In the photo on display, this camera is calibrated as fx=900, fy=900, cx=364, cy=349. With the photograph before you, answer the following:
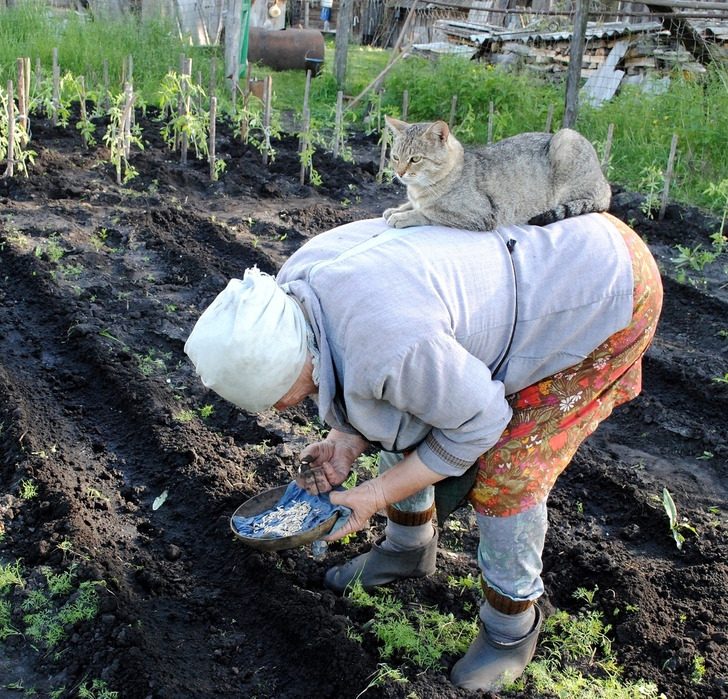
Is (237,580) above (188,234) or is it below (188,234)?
below

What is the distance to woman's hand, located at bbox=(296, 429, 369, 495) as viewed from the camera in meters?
2.97

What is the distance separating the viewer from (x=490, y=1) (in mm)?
17219

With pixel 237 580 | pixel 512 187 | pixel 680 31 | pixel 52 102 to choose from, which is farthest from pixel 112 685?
pixel 680 31

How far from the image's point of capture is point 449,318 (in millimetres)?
2328

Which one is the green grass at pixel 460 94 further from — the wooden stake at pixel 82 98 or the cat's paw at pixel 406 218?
the cat's paw at pixel 406 218

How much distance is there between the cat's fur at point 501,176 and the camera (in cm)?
367

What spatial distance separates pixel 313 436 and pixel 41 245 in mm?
2793

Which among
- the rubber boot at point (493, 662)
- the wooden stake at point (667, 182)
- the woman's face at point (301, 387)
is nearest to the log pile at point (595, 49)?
the wooden stake at point (667, 182)

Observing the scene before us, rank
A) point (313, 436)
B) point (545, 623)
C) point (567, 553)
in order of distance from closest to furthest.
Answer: point (545, 623) < point (567, 553) < point (313, 436)

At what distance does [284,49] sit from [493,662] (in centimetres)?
1218

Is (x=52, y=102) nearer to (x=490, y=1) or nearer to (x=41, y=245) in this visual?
(x=41, y=245)

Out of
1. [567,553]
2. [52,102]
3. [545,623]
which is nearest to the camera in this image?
[545,623]

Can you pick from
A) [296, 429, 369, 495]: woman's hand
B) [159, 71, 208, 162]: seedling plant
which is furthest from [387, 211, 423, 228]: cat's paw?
[159, 71, 208, 162]: seedling plant

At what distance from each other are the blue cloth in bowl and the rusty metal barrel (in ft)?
37.2
